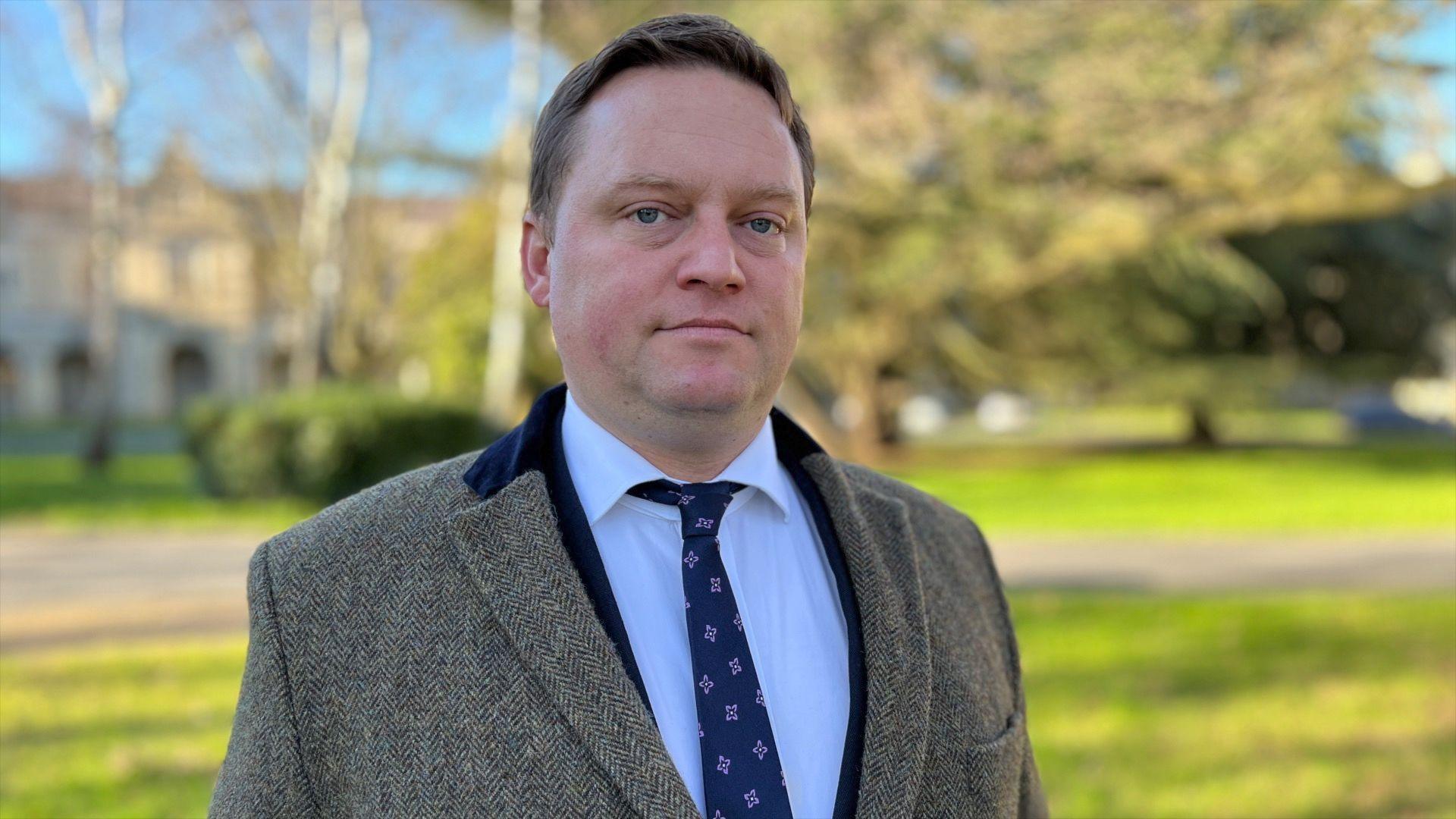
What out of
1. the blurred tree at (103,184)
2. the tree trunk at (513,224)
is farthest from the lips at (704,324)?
the blurred tree at (103,184)

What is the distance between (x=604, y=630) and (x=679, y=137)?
0.65 meters

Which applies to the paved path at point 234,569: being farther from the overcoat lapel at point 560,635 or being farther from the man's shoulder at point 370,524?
the overcoat lapel at point 560,635

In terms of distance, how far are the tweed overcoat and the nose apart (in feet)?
1.24

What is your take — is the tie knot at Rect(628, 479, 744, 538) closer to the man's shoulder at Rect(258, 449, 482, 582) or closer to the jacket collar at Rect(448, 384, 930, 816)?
the jacket collar at Rect(448, 384, 930, 816)

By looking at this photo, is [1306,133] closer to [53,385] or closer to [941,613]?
[941,613]

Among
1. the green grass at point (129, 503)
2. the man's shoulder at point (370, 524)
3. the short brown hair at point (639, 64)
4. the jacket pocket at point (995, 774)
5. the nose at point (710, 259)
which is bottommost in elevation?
the jacket pocket at point (995, 774)

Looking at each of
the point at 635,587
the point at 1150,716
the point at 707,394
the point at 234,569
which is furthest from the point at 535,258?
the point at 234,569

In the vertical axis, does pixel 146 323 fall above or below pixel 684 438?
above

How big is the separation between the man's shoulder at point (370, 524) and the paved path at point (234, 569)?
6.60 m

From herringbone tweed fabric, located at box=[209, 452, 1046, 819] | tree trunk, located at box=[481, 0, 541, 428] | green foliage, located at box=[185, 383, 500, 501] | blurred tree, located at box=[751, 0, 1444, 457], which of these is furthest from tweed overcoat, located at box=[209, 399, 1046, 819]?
tree trunk, located at box=[481, 0, 541, 428]

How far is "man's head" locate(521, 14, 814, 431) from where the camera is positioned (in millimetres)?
1556

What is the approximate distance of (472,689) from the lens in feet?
4.91

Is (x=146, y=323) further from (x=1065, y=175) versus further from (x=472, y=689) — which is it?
(x=472, y=689)

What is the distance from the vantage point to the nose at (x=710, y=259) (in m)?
1.54
